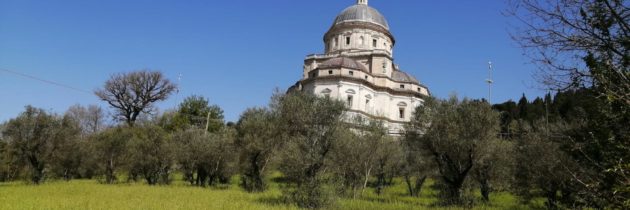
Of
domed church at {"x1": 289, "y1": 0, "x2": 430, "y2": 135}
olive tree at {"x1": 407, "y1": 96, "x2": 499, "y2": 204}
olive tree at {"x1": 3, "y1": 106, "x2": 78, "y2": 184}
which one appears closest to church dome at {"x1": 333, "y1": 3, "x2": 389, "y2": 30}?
domed church at {"x1": 289, "y1": 0, "x2": 430, "y2": 135}

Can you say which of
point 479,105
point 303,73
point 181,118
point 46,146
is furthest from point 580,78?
point 303,73

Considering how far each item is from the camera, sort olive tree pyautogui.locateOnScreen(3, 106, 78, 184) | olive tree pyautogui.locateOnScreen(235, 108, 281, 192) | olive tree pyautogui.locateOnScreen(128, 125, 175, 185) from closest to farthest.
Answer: olive tree pyautogui.locateOnScreen(235, 108, 281, 192), olive tree pyautogui.locateOnScreen(3, 106, 78, 184), olive tree pyautogui.locateOnScreen(128, 125, 175, 185)

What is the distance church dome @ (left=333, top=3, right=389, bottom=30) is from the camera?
6813 centimetres

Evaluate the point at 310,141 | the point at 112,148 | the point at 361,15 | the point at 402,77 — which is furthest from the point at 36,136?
the point at 361,15

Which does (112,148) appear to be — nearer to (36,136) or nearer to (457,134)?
(36,136)

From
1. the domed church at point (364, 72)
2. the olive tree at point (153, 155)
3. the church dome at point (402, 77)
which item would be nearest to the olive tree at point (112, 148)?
the olive tree at point (153, 155)

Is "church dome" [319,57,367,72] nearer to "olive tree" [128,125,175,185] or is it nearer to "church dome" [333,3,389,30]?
"church dome" [333,3,389,30]

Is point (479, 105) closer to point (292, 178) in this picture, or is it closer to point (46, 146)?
point (292, 178)

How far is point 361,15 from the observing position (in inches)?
2699

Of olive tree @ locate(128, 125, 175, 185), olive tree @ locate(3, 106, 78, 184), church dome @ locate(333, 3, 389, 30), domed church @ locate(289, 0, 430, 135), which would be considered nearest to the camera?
olive tree @ locate(3, 106, 78, 184)

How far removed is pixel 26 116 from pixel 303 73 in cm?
4318

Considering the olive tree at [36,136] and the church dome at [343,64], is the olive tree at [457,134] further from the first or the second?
the church dome at [343,64]

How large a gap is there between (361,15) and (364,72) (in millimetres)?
13757

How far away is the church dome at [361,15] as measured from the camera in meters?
68.1
